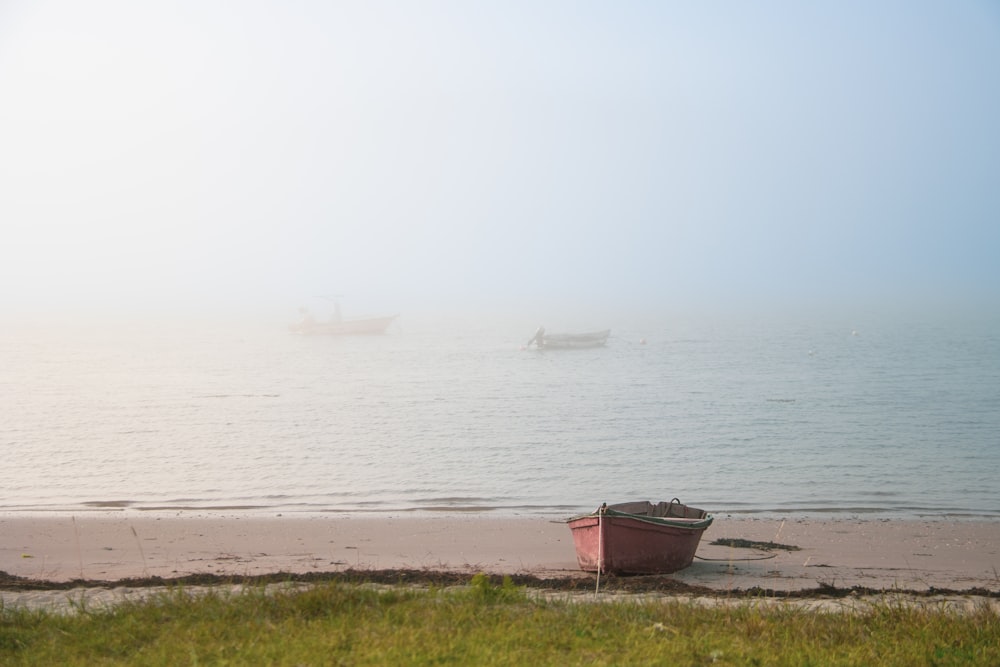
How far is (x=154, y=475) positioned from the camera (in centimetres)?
2525

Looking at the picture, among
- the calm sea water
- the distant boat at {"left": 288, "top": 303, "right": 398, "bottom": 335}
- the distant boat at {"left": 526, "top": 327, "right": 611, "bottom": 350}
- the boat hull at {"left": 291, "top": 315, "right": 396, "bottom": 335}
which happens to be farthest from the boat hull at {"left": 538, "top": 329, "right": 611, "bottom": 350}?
the boat hull at {"left": 291, "top": 315, "right": 396, "bottom": 335}

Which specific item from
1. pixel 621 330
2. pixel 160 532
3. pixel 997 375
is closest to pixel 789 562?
pixel 160 532

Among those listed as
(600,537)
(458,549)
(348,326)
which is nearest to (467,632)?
(600,537)

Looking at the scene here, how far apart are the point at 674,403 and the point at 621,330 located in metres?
74.8

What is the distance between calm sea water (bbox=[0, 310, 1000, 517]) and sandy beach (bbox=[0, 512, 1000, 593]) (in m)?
2.05

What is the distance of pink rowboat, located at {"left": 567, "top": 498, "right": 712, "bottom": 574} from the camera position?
41.0 ft

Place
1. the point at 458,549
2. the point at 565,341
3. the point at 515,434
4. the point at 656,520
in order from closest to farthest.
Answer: the point at 656,520
the point at 458,549
the point at 515,434
the point at 565,341

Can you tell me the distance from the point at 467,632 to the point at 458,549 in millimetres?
7882

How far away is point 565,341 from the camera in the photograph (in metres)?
79.2

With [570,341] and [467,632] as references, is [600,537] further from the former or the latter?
[570,341]

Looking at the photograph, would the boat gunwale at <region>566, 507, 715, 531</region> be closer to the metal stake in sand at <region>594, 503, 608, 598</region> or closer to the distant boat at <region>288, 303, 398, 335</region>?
the metal stake in sand at <region>594, 503, 608, 598</region>

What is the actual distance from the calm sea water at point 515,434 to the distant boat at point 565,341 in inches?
275

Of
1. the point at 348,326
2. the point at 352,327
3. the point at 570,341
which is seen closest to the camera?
the point at 570,341

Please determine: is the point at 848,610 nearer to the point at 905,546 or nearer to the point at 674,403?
the point at 905,546
